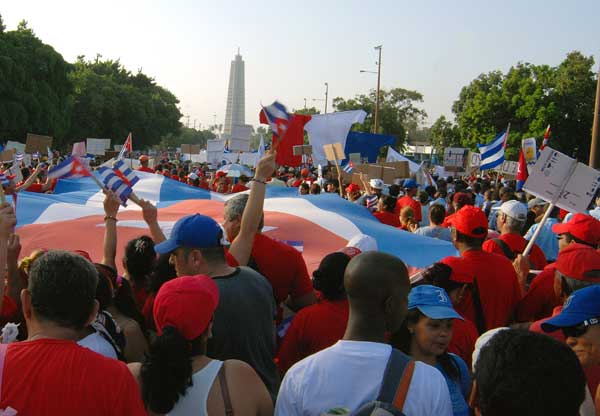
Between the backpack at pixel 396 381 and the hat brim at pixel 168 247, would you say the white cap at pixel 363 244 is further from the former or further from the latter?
the backpack at pixel 396 381

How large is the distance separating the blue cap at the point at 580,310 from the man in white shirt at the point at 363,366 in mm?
683

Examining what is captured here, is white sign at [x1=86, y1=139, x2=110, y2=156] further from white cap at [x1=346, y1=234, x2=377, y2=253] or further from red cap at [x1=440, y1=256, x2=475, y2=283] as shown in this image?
red cap at [x1=440, y1=256, x2=475, y2=283]

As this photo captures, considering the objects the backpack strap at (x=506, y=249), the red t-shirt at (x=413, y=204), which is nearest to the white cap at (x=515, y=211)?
the backpack strap at (x=506, y=249)

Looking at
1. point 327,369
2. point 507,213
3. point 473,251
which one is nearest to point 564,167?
point 507,213

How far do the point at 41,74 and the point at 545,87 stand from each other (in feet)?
116

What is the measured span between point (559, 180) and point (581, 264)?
2055 millimetres

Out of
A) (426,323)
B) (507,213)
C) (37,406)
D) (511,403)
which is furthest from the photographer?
(507,213)

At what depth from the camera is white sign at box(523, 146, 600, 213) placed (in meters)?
5.47

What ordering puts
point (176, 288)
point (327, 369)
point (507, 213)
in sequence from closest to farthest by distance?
point (327, 369) → point (176, 288) → point (507, 213)

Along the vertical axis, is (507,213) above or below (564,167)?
below

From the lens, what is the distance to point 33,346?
213 centimetres

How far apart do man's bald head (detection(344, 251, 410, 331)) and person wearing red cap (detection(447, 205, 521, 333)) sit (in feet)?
5.64

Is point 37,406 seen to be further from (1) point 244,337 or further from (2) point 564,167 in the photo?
(2) point 564,167

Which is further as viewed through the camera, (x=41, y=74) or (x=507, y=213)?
(x=41, y=74)
